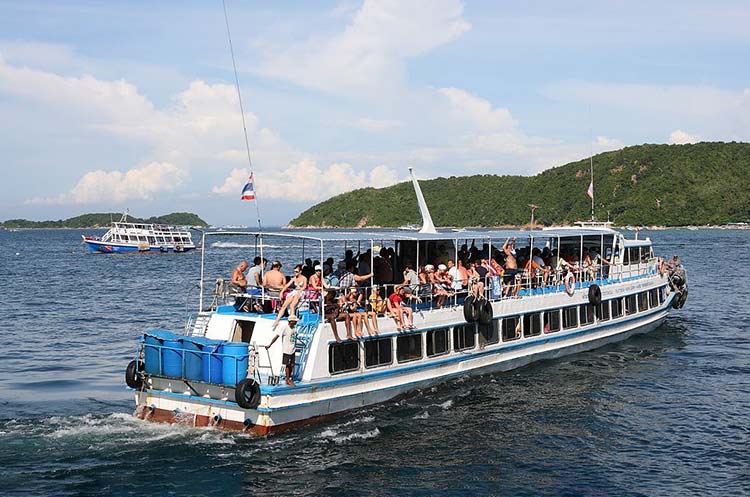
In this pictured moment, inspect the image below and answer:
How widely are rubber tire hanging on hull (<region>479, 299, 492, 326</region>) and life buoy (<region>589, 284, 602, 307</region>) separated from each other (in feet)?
21.5

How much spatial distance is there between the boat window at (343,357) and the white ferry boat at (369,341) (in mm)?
25

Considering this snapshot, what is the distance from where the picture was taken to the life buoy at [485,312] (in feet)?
76.5

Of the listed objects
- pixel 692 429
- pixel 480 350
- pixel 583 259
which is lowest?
pixel 692 429

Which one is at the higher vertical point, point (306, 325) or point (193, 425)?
point (306, 325)

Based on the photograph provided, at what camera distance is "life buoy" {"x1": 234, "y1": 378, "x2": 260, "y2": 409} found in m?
17.2

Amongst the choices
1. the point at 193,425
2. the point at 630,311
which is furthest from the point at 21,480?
the point at 630,311

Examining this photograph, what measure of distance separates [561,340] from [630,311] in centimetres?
597

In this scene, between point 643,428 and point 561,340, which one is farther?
point 561,340

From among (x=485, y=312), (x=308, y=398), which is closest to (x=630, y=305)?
(x=485, y=312)

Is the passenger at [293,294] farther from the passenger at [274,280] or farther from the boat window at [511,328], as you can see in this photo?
the boat window at [511,328]

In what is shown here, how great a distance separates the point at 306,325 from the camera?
63.5ft

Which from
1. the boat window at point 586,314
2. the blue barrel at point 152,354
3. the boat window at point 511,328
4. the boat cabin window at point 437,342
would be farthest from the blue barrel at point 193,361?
the boat window at point 586,314

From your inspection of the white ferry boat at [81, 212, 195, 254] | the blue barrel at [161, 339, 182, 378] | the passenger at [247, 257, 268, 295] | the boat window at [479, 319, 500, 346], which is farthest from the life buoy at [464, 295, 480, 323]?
the white ferry boat at [81, 212, 195, 254]

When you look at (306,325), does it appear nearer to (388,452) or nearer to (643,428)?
(388,452)
